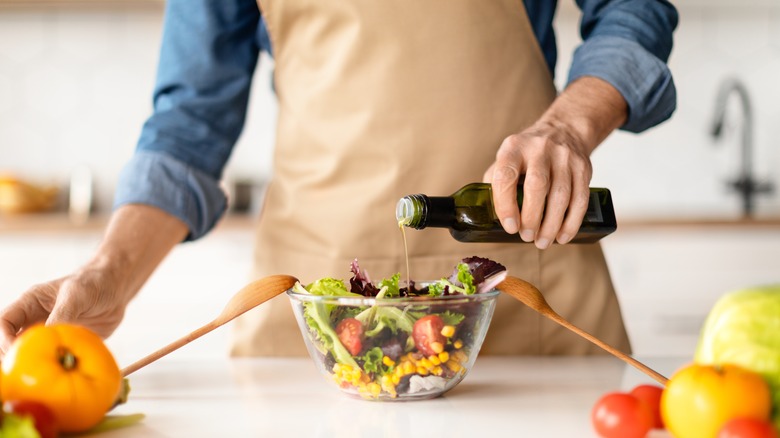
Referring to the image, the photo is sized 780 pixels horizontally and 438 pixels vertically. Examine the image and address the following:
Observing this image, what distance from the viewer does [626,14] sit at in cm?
117

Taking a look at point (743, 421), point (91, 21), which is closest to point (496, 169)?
point (743, 421)

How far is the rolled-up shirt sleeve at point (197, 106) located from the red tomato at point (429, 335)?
60 centimetres

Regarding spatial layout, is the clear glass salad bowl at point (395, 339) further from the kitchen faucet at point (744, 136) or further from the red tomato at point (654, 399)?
the kitchen faucet at point (744, 136)

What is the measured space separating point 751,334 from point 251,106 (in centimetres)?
259

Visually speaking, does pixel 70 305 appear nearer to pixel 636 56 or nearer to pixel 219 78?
pixel 219 78

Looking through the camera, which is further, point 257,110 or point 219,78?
point 257,110

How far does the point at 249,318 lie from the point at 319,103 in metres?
0.35

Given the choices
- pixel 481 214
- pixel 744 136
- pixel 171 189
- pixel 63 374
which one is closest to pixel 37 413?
pixel 63 374

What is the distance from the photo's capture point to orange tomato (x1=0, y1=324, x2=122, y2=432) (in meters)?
0.63

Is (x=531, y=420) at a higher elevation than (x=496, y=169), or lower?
lower

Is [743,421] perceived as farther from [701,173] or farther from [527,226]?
[701,173]

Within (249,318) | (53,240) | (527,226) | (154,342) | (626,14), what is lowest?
(154,342)

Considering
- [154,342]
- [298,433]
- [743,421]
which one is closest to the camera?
[743,421]

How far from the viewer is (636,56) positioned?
113 cm
